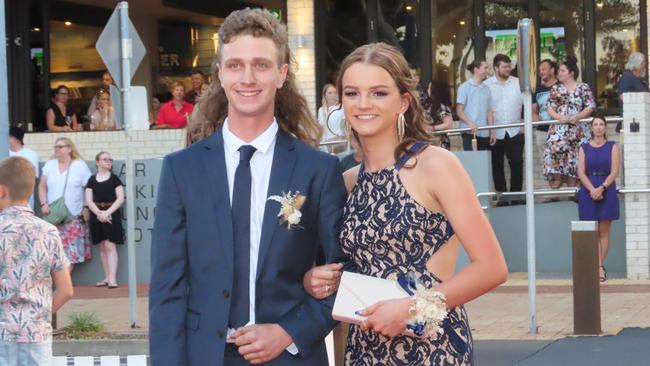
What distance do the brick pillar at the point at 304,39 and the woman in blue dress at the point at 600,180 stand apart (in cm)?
775

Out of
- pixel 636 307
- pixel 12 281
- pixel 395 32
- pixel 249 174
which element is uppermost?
pixel 395 32

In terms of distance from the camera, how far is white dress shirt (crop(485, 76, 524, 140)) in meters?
19.0

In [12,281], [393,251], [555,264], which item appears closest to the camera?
[393,251]

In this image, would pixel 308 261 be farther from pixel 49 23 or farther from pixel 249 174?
pixel 49 23

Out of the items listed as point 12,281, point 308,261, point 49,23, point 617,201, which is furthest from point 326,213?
point 49,23

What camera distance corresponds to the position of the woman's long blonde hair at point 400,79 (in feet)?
14.8

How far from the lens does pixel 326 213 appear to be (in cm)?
439

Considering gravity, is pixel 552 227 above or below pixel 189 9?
below

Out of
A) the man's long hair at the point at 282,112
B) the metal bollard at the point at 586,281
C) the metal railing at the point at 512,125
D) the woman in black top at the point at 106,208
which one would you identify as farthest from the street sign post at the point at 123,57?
the man's long hair at the point at 282,112

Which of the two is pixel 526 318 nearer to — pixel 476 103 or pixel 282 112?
pixel 476 103

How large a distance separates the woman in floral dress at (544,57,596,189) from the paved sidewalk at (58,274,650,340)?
5.05 feet

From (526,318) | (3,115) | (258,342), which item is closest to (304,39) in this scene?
(526,318)

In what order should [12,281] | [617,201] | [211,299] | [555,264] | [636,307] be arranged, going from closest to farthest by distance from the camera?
1. [211,299]
2. [12,281]
3. [636,307]
4. [617,201]
5. [555,264]

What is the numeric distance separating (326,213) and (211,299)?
1.61ft
